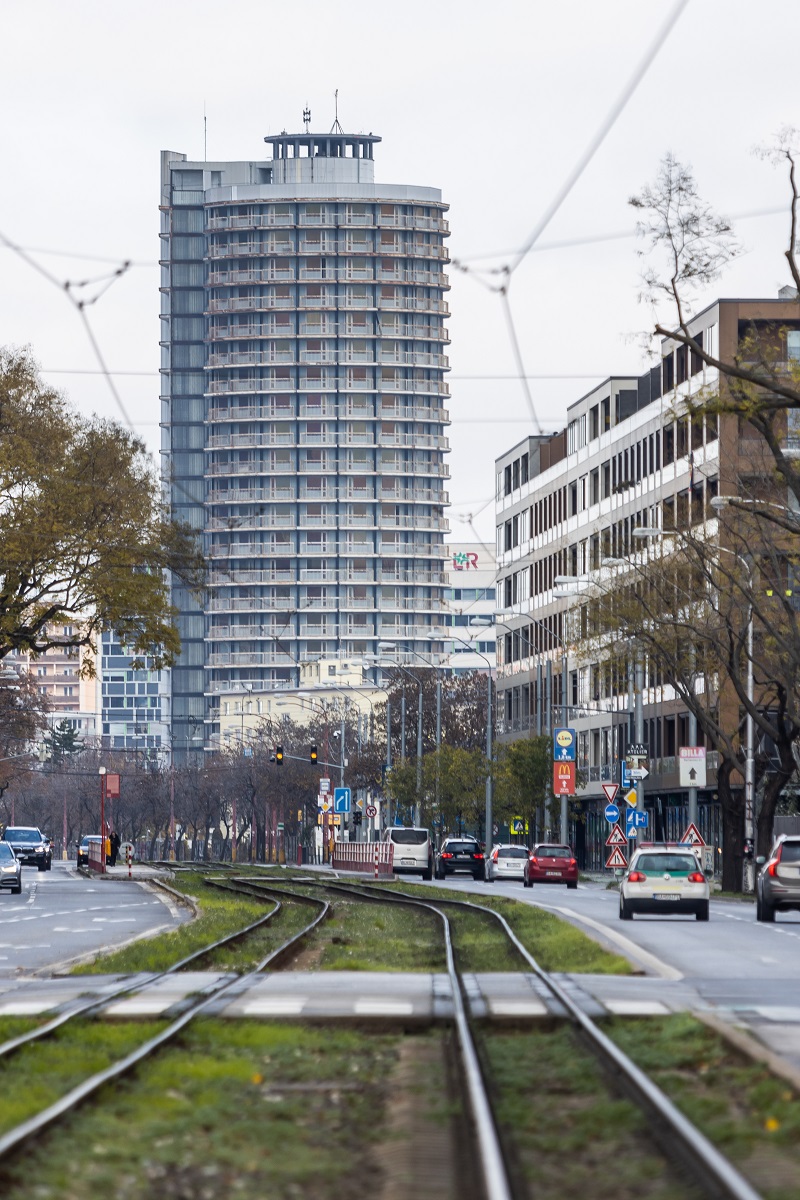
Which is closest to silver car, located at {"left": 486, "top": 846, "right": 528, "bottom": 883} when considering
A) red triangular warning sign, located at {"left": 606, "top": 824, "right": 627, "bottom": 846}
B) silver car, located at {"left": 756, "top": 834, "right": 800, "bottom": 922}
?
red triangular warning sign, located at {"left": 606, "top": 824, "right": 627, "bottom": 846}

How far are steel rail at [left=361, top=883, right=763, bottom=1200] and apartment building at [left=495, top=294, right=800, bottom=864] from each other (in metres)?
46.1

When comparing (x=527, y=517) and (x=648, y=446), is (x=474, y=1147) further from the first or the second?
(x=527, y=517)

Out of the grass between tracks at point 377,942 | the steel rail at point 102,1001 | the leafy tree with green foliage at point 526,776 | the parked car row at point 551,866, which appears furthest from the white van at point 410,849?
the steel rail at point 102,1001

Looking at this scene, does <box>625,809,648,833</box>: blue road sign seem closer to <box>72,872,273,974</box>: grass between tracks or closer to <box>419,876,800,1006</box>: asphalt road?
<box>419,876,800,1006</box>: asphalt road

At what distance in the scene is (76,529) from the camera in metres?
52.2

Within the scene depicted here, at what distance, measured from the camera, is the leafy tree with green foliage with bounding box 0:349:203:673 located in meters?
52.2

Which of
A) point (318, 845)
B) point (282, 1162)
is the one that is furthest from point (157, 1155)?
point (318, 845)

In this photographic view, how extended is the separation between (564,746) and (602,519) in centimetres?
3049

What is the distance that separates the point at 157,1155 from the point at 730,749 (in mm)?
47920

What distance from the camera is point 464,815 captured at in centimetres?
10144

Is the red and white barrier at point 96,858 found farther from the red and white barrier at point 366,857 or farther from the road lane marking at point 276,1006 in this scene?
the road lane marking at point 276,1006

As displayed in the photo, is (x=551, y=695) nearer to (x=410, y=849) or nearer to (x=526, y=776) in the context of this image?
(x=526, y=776)

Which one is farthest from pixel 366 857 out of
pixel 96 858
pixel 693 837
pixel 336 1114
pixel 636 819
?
pixel 336 1114

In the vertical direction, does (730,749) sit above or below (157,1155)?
above
